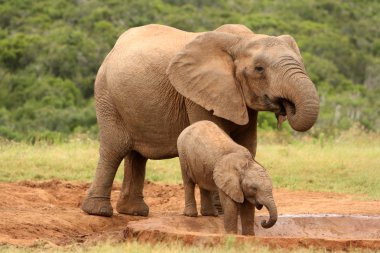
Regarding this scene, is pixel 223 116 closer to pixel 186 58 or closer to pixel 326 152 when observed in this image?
pixel 186 58

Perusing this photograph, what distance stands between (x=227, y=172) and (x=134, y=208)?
2.72m

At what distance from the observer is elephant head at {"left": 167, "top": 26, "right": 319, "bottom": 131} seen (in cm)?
1036

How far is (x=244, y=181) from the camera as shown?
33.1 feet

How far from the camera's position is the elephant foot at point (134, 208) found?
41.7 ft

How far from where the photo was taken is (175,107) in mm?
11711

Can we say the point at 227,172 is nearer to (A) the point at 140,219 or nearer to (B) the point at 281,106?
(B) the point at 281,106

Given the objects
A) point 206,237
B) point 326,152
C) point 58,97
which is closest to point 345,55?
point 58,97

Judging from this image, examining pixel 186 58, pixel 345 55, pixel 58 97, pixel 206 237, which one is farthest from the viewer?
pixel 345 55

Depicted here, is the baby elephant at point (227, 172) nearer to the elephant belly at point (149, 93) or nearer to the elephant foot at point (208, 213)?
the elephant foot at point (208, 213)

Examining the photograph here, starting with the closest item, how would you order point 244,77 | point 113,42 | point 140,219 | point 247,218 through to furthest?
point 247,218 → point 244,77 → point 140,219 → point 113,42

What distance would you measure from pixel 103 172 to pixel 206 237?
3562 mm

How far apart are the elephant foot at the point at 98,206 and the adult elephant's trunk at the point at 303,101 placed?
Result: 280 centimetres

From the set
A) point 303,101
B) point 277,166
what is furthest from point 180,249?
point 277,166

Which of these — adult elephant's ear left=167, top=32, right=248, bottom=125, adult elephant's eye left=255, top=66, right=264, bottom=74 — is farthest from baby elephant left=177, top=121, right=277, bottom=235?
adult elephant's eye left=255, top=66, right=264, bottom=74
